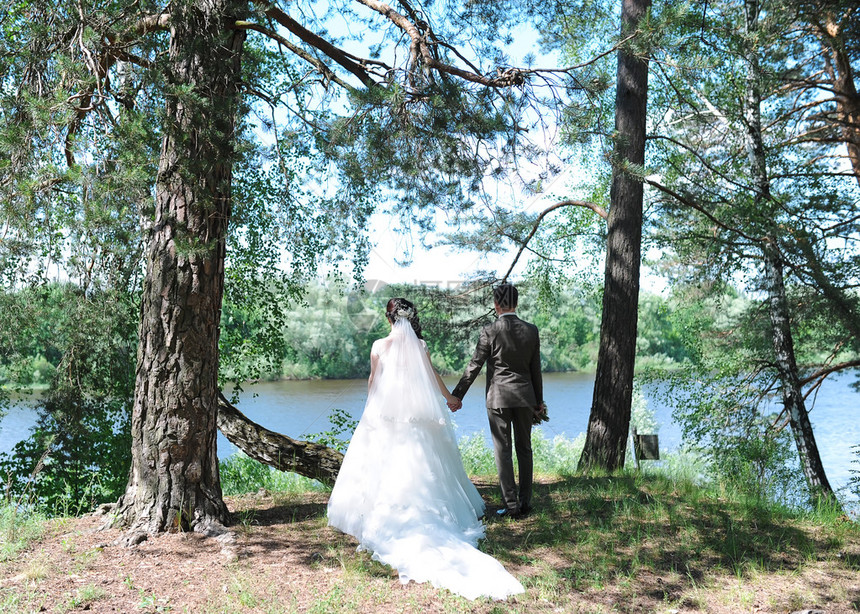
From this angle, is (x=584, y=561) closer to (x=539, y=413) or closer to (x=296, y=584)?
(x=539, y=413)

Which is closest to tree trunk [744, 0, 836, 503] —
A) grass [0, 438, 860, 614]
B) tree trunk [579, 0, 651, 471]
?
tree trunk [579, 0, 651, 471]

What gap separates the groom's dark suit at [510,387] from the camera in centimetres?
517

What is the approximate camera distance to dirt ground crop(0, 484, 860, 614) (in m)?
3.55

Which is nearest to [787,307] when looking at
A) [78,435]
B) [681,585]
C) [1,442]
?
[681,585]

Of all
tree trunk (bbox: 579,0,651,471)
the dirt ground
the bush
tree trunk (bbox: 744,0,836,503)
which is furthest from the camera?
the bush

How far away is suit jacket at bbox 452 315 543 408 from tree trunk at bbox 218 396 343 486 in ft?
6.29

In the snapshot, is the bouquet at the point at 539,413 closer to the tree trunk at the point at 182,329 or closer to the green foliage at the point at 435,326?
the tree trunk at the point at 182,329

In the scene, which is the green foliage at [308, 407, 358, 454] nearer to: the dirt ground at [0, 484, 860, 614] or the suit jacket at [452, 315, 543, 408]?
the suit jacket at [452, 315, 543, 408]

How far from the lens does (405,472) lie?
488 cm

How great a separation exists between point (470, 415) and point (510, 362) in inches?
656

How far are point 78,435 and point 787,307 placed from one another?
9053mm

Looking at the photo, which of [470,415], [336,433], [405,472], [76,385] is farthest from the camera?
[470,415]

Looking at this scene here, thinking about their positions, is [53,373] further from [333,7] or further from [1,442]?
[1,442]

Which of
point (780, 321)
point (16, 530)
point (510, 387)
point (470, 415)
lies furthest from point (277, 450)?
point (470, 415)
